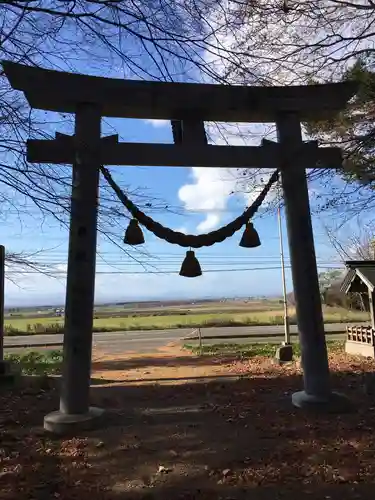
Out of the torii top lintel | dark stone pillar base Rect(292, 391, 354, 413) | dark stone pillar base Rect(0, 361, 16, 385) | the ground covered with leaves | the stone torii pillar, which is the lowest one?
the ground covered with leaves

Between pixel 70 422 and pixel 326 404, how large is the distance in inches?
125

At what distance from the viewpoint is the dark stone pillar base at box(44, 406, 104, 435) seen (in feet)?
→ 17.2

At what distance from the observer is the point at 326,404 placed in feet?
19.4

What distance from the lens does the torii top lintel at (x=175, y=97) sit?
19.2 feet

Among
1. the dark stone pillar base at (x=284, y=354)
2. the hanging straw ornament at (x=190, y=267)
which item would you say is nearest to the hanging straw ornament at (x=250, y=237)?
the hanging straw ornament at (x=190, y=267)

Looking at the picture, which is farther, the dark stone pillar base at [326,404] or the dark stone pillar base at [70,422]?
the dark stone pillar base at [326,404]

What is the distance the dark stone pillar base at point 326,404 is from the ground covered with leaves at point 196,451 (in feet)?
0.41

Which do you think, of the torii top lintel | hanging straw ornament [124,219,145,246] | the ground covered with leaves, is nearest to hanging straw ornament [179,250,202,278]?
hanging straw ornament [124,219,145,246]

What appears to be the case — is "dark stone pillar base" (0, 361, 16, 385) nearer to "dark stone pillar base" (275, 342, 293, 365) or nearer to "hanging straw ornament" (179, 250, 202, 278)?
"hanging straw ornament" (179, 250, 202, 278)

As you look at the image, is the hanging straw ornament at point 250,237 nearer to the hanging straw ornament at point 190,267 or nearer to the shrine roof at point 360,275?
the hanging straw ornament at point 190,267

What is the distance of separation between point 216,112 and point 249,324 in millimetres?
33876

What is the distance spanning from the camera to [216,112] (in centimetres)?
653

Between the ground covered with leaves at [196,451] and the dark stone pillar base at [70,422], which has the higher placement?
the dark stone pillar base at [70,422]

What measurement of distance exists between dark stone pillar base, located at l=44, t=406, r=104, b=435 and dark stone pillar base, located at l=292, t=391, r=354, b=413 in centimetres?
260
